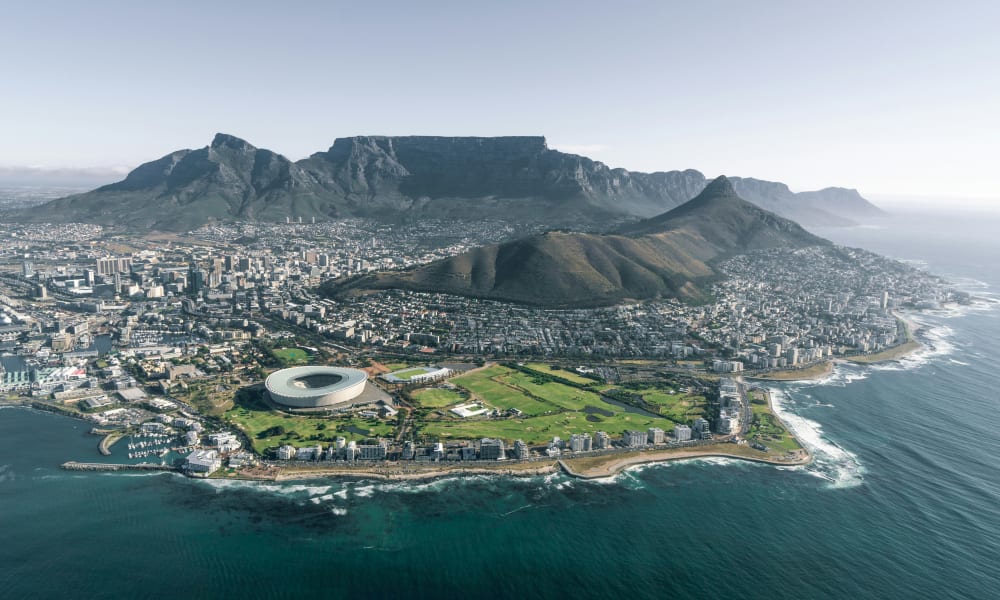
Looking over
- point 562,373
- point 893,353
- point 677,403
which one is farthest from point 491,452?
point 893,353

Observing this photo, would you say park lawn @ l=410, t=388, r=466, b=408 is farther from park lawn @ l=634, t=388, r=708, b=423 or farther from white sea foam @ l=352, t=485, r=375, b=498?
park lawn @ l=634, t=388, r=708, b=423

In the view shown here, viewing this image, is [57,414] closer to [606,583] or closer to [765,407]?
[606,583]

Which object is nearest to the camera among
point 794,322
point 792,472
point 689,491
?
point 689,491

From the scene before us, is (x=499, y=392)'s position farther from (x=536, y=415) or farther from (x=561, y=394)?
(x=536, y=415)

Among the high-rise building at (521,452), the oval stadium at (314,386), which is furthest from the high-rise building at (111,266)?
the high-rise building at (521,452)

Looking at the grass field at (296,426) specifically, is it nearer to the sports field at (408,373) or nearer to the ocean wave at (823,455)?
the sports field at (408,373)

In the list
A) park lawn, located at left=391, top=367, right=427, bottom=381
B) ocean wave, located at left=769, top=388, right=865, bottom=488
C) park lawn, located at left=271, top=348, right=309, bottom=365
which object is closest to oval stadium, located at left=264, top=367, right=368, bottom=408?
park lawn, located at left=391, top=367, right=427, bottom=381

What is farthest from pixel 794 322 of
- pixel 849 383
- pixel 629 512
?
A: pixel 629 512
